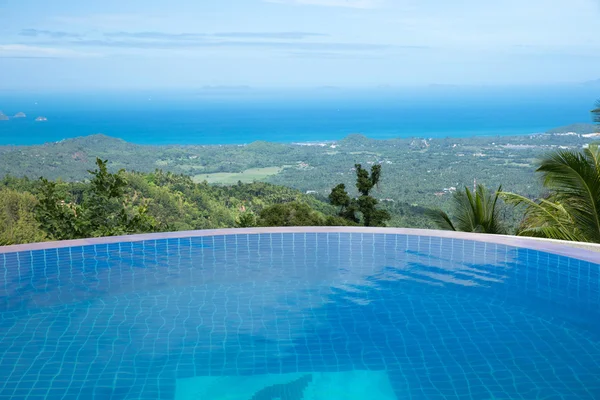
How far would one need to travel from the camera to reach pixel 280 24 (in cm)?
2873

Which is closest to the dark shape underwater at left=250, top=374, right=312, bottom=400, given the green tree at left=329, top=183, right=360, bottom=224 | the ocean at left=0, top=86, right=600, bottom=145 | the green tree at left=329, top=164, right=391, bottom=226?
the green tree at left=329, top=164, right=391, bottom=226

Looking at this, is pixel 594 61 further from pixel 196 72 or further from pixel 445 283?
pixel 445 283

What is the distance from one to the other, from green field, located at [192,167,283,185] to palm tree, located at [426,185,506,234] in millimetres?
14639

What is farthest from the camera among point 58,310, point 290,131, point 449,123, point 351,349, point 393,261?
point 449,123

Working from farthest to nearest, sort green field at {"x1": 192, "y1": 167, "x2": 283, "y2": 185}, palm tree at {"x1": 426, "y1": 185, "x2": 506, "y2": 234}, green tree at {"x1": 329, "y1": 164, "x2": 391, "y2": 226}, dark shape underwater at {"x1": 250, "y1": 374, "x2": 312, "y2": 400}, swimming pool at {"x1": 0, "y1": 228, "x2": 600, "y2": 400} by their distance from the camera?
green field at {"x1": 192, "y1": 167, "x2": 283, "y2": 185} → green tree at {"x1": 329, "y1": 164, "x2": 391, "y2": 226} → palm tree at {"x1": 426, "y1": 185, "x2": 506, "y2": 234} → swimming pool at {"x1": 0, "y1": 228, "x2": 600, "y2": 400} → dark shape underwater at {"x1": 250, "y1": 374, "x2": 312, "y2": 400}

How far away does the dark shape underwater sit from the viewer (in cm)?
305

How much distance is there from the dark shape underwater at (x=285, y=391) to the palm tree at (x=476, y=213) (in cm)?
291

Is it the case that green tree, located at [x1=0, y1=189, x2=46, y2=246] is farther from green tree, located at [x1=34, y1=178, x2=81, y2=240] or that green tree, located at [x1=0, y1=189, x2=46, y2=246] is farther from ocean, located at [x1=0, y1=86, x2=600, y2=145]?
ocean, located at [x1=0, y1=86, x2=600, y2=145]

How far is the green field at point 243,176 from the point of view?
20653mm

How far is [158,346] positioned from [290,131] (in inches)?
1489

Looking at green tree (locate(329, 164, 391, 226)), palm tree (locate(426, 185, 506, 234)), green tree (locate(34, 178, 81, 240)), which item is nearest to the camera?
palm tree (locate(426, 185, 506, 234))

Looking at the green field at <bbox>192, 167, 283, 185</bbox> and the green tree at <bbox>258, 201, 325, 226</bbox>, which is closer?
the green tree at <bbox>258, 201, 325, 226</bbox>

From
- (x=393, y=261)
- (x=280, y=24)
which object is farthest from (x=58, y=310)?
(x=280, y=24)

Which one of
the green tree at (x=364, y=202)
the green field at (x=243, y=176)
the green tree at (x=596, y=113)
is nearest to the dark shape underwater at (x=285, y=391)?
the green tree at (x=596, y=113)
